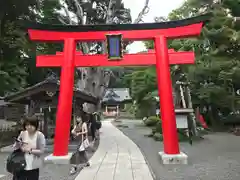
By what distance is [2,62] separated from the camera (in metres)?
17.6

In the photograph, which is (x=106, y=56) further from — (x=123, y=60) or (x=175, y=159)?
(x=175, y=159)

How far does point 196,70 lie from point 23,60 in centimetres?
1215

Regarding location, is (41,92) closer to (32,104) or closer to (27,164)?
(32,104)

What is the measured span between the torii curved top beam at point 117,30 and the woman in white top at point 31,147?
7.52m

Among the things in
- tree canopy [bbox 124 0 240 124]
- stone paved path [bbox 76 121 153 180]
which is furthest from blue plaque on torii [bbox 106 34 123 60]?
tree canopy [bbox 124 0 240 124]

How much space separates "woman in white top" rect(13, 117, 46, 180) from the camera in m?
4.52

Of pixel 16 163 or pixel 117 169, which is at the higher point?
pixel 16 163

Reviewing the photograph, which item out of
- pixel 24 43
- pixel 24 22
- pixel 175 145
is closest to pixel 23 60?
pixel 24 43

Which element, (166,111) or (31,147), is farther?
(166,111)

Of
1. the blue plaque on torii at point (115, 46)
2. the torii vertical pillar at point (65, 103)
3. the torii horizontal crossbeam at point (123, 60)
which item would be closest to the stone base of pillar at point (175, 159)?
the torii vertical pillar at point (65, 103)

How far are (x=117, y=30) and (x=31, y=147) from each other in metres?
7.86

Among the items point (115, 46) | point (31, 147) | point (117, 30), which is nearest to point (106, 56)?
point (115, 46)

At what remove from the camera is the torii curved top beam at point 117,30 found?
11344 millimetres

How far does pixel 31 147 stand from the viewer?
4547 millimetres
